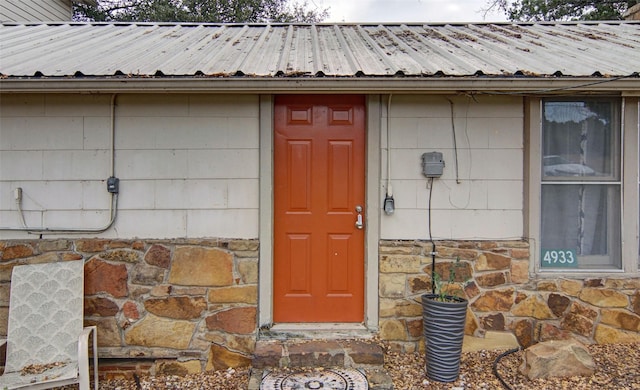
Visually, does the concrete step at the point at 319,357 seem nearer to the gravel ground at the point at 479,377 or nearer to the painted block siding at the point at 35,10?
the gravel ground at the point at 479,377

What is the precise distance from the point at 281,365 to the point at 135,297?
1.40 metres

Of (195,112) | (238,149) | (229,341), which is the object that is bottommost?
(229,341)

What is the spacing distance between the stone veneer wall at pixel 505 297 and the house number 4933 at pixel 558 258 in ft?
0.57

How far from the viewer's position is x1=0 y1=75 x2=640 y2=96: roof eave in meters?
3.34

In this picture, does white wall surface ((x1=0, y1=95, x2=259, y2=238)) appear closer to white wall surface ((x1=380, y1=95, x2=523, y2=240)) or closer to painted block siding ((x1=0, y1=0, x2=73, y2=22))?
white wall surface ((x1=380, y1=95, x2=523, y2=240))

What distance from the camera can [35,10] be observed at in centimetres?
759

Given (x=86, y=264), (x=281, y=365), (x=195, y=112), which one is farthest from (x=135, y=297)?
(x=195, y=112)

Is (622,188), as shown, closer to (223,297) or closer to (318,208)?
(318,208)

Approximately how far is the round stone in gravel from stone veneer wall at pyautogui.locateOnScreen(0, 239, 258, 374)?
1.64 feet

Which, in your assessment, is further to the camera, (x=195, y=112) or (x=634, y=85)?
(x=195, y=112)

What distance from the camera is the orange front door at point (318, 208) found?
389cm

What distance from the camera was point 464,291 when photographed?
3789mm

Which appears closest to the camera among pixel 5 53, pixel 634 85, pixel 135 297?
pixel 634 85

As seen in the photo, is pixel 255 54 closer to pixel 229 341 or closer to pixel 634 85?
pixel 229 341
